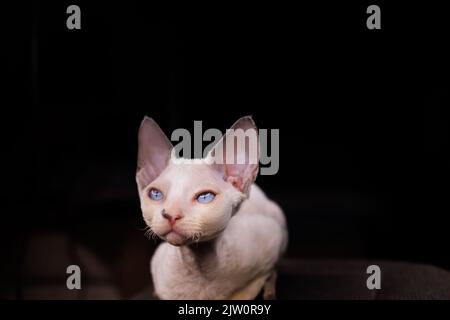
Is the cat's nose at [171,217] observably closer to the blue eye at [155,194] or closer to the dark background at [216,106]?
the blue eye at [155,194]

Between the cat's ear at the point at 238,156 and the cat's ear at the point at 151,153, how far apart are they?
0.09 meters

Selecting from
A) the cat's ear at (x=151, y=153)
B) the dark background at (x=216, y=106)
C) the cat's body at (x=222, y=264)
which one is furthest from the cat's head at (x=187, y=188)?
the dark background at (x=216, y=106)

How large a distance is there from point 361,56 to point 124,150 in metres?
0.80

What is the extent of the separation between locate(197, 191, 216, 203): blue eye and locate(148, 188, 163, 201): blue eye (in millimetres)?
72

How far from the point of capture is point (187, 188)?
957 mm

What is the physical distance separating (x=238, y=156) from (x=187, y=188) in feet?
0.40

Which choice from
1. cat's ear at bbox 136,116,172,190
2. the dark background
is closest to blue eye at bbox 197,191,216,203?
cat's ear at bbox 136,116,172,190

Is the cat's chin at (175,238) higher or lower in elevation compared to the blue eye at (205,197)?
lower

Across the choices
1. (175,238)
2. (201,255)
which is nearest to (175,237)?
(175,238)

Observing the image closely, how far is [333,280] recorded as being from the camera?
142 cm

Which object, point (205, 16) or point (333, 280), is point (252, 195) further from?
point (205, 16)

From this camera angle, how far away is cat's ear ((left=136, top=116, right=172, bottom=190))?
1032mm

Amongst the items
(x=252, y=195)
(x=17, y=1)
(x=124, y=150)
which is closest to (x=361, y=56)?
(x=252, y=195)

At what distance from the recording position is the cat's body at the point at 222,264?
1.10m
